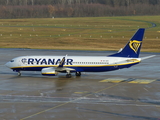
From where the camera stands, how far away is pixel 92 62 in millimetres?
54750

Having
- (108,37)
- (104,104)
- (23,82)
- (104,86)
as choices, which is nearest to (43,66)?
(23,82)

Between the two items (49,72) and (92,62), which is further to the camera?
(92,62)

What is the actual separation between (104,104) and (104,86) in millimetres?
11305

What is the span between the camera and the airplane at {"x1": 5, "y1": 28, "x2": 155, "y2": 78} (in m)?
53.8

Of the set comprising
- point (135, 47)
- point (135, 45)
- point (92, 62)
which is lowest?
point (92, 62)

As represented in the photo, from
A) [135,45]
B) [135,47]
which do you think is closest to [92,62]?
[135,47]

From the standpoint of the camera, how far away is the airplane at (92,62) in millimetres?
53844

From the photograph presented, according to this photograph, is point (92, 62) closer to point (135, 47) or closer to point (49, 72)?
point (49, 72)

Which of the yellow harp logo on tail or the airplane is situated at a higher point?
the yellow harp logo on tail

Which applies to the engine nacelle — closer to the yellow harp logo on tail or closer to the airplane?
the airplane

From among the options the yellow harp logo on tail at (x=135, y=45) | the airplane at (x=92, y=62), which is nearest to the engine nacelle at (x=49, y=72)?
the airplane at (x=92, y=62)

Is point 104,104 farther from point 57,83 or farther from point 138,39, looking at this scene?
point 138,39

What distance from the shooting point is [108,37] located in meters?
136

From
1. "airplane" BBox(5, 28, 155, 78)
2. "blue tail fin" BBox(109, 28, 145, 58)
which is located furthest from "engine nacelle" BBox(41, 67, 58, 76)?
"blue tail fin" BBox(109, 28, 145, 58)
